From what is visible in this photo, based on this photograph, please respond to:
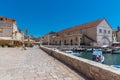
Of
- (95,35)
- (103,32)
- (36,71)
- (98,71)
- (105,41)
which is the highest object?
(103,32)

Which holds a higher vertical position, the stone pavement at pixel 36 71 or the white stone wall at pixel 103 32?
the white stone wall at pixel 103 32


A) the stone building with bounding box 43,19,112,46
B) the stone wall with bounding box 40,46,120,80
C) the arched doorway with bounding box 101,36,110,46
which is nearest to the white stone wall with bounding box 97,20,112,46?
the stone building with bounding box 43,19,112,46

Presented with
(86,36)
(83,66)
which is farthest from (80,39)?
(83,66)

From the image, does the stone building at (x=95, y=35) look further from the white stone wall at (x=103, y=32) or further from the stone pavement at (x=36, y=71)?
the stone pavement at (x=36, y=71)

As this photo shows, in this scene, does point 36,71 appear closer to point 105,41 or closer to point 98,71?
point 98,71

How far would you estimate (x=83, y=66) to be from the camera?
221 inches

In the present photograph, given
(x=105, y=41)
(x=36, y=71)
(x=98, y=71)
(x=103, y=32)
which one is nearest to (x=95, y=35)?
(x=103, y=32)

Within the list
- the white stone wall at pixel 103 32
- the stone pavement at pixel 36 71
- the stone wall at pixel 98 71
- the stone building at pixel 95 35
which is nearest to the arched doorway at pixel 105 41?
the stone building at pixel 95 35

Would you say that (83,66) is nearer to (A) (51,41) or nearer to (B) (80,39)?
(B) (80,39)

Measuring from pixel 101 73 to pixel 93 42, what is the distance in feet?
159

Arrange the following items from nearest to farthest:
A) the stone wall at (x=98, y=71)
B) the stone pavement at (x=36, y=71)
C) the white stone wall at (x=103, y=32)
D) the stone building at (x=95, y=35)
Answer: the stone wall at (x=98, y=71) < the stone pavement at (x=36, y=71) < the stone building at (x=95, y=35) < the white stone wall at (x=103, y=32)

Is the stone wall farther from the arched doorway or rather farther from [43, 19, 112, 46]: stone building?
the arched doorway

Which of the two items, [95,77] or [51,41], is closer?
[95,77]

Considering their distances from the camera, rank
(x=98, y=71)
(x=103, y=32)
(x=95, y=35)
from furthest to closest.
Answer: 1. (x=103, y=32)
2. (x=95, y=35)
3. (x=98, y=71)
